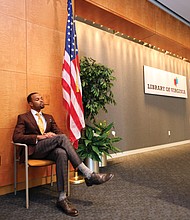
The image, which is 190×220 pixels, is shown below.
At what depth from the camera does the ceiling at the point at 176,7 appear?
5.35 metres

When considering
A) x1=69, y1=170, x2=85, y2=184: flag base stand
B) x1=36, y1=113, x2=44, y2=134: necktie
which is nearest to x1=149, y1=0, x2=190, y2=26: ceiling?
x1=36, y1=113, x2=44, y2=134: necktie

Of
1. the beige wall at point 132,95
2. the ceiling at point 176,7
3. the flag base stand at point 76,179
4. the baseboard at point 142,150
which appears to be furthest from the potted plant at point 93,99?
the ceiling at point 176,7

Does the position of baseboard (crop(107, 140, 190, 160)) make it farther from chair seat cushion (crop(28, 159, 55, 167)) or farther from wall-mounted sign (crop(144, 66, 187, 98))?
chair seat cushion (crop(28, 159, 55, 167))

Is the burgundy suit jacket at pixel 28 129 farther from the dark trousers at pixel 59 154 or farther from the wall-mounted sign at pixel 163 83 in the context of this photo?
the wall-mounted sign at pixel 163 83

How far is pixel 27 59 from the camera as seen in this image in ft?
10.5

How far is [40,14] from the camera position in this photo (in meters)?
3.39

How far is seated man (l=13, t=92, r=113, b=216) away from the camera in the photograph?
7.75ft

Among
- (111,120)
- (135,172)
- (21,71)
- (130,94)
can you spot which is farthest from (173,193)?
(130,94)

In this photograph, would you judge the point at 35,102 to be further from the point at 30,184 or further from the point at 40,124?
the point at 30,184

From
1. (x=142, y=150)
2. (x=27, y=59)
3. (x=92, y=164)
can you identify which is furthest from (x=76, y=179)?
(x=142, y=150)

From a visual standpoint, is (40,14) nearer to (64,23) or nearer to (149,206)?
(64,23)

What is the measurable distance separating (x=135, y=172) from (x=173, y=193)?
3.85 feet

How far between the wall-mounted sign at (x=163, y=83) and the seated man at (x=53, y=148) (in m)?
4.51

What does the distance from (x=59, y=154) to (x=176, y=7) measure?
5.06 meters
